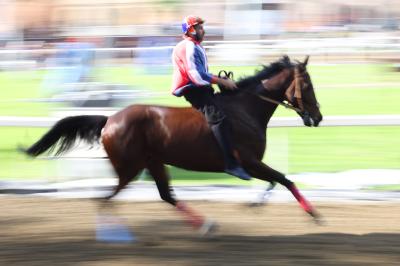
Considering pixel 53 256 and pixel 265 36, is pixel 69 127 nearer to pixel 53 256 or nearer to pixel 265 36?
pixel 53 256

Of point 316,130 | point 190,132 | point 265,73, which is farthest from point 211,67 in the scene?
point 190,132

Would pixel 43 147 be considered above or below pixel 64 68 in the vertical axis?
above

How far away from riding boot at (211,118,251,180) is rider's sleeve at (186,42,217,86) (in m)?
0.42

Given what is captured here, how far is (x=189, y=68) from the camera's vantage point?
7.33 m

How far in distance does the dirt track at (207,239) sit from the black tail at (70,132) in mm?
844

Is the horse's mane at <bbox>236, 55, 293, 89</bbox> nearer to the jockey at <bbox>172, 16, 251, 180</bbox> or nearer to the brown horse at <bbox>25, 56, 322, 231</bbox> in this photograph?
the brown horse at <bbox>25, 56, 322, 231</bbox>

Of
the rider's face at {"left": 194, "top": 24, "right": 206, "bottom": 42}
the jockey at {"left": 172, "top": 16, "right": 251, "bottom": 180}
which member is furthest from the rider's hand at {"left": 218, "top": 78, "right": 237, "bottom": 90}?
the rider's face at {"left": 194, "top": 24, "right": 206, "bottom": 42}

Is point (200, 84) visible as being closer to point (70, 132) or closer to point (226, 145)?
point (226, 145)

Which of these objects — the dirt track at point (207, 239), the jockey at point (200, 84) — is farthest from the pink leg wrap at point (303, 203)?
the jockey at point (200, 84)

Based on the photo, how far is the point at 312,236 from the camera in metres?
7.31

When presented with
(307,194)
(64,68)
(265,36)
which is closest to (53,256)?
(307,194)

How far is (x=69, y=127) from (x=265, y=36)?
994 inches

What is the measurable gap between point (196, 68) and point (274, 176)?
1272 millimetres

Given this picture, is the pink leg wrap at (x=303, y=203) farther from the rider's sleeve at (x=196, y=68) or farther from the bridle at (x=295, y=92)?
the rider's sleeve at (x=196, y=68)
